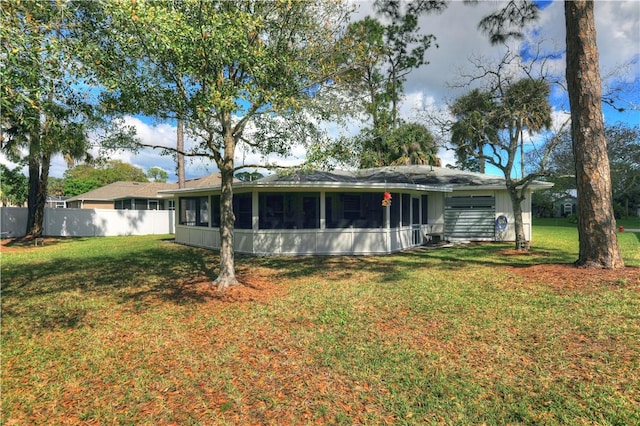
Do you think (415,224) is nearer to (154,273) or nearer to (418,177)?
(418,177)

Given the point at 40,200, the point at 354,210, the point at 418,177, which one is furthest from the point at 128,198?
the point at 418,177

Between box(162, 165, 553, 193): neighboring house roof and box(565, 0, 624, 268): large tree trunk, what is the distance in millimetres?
5616

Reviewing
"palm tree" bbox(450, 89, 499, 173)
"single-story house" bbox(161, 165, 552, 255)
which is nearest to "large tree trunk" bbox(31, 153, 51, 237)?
"single-story house" bbox(161, 165, 552, 255)

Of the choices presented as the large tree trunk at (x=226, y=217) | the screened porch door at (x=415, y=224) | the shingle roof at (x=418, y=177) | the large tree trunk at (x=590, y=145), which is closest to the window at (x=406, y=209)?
the screened porch door at (x=415, y=224)

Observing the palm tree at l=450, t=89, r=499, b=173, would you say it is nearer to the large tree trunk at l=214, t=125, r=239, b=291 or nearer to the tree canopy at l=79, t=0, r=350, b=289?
the tree canopy at l=79, t=0, r=350, b=289

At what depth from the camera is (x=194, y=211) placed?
16.2 metres

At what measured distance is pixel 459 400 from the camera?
3305mm

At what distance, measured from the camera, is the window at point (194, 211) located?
1514 cm

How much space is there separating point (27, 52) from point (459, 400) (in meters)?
6.07

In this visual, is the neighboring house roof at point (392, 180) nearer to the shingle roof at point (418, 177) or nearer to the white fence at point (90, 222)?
the shingle roof at point (418, 177)

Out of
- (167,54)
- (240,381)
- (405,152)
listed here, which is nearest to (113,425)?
(240,381)

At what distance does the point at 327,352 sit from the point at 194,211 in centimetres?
1346

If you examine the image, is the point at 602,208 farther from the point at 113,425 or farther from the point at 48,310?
the point at 48,310

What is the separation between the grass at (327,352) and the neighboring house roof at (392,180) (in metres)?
4.48
